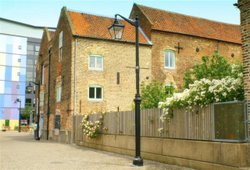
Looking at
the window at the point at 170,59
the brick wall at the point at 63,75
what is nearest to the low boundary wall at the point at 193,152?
the brick wall at the point at 63,75

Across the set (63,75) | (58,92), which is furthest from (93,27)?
(58,92)

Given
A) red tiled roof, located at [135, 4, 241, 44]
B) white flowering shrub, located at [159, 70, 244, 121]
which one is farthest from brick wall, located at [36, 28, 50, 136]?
white flowering shrub, located at [159, 70, 244, 121]

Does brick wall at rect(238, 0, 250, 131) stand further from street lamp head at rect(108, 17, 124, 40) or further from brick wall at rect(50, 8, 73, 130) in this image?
brick wall at rect(50, 8, 73, 130)

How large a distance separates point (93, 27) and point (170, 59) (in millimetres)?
7380

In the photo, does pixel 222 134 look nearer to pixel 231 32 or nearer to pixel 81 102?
pixel 81 102

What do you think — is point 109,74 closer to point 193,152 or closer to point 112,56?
point 112,56

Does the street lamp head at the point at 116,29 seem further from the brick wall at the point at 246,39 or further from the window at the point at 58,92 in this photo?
the window at the point at 58,92

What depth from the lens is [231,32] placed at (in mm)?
35188

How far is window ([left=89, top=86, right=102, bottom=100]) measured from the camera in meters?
27.3

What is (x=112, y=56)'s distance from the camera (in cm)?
2828

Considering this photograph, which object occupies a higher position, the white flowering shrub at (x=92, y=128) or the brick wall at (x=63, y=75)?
the brick wall at (x=63, y=75)

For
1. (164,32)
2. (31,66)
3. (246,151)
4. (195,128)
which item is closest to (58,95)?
(164,32)

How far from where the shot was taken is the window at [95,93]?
2727cm

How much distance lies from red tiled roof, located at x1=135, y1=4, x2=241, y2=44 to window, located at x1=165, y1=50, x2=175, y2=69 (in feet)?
6.24
